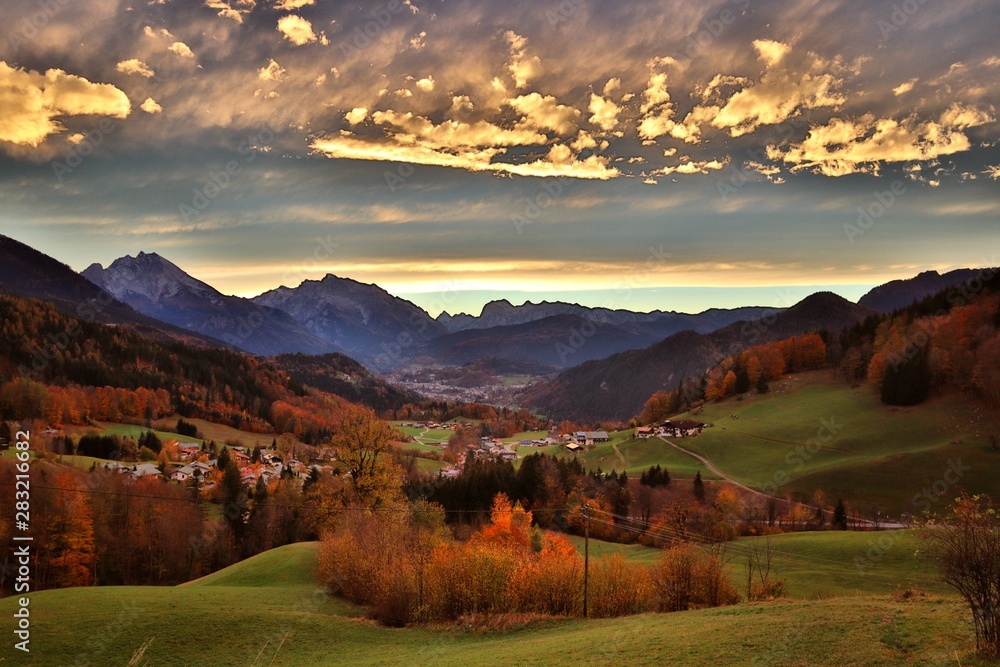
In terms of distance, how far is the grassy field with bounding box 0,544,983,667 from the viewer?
17.3 m

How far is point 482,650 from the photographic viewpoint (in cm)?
2450

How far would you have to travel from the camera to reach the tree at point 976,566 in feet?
47.2

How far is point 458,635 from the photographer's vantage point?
94.8 ft

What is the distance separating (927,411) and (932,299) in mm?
67364

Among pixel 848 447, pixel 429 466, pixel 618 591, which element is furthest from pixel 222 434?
pixel 848 447

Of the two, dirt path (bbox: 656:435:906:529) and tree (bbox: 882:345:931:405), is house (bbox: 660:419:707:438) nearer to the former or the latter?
dirt path (bbox: 656:435:906:529)

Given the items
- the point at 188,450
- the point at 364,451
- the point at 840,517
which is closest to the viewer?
the point at 364,451

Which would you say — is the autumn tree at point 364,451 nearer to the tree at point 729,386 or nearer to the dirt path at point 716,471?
the dirt path at point 716,471

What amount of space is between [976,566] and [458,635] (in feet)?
79.7

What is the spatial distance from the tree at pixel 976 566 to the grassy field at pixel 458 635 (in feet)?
2.93

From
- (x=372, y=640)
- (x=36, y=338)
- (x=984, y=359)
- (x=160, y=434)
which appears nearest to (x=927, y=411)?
(x=984, y=359)

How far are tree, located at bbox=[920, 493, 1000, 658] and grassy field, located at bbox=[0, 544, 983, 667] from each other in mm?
892

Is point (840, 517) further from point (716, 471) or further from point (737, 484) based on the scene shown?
point (716, 471)

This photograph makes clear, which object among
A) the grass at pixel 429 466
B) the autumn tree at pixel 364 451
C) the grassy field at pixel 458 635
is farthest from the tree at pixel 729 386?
the grassy field at pixel 458 635
